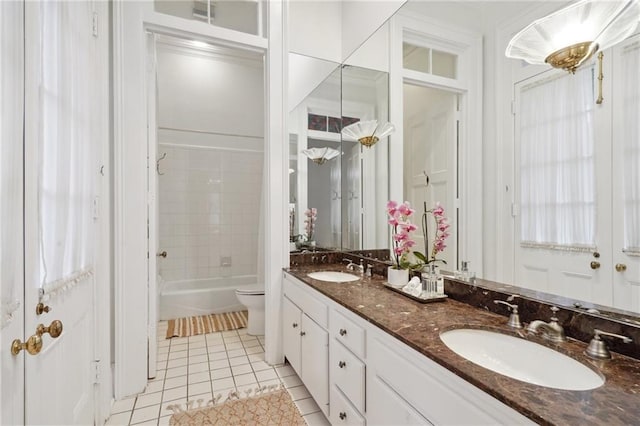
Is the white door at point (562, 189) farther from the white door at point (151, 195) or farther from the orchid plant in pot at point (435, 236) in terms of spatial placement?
the white door at point (151, 195)

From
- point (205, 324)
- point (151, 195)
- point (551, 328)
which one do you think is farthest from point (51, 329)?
point (205, 324)

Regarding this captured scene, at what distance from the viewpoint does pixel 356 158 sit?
2.61m

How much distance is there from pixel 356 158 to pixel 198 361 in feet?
7.02

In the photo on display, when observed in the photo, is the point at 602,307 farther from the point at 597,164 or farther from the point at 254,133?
the point at 254,133

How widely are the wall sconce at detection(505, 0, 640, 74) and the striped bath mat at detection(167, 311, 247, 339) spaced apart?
10.5 feet

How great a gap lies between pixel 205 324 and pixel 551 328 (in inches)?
122

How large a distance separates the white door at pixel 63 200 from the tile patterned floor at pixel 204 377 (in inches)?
13.6

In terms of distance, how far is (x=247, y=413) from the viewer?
1.78m

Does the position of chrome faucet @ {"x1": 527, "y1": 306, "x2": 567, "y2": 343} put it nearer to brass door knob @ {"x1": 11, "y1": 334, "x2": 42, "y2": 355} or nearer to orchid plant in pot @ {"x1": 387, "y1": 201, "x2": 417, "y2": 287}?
orchid plant in pot @ {"x1": 387, "y1": 201, "x2": 417, "y2": 287}

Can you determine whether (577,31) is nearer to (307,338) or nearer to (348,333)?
(348,333)

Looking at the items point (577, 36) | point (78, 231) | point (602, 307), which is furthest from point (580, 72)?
point (78, 231)

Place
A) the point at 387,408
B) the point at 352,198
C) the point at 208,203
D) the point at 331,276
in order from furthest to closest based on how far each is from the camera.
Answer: the point at 208,203
the point at 352,198
the point at 331,276
the point at 387,408

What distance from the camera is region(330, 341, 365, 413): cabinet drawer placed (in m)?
1.30

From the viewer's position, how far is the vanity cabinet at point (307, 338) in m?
1.65
